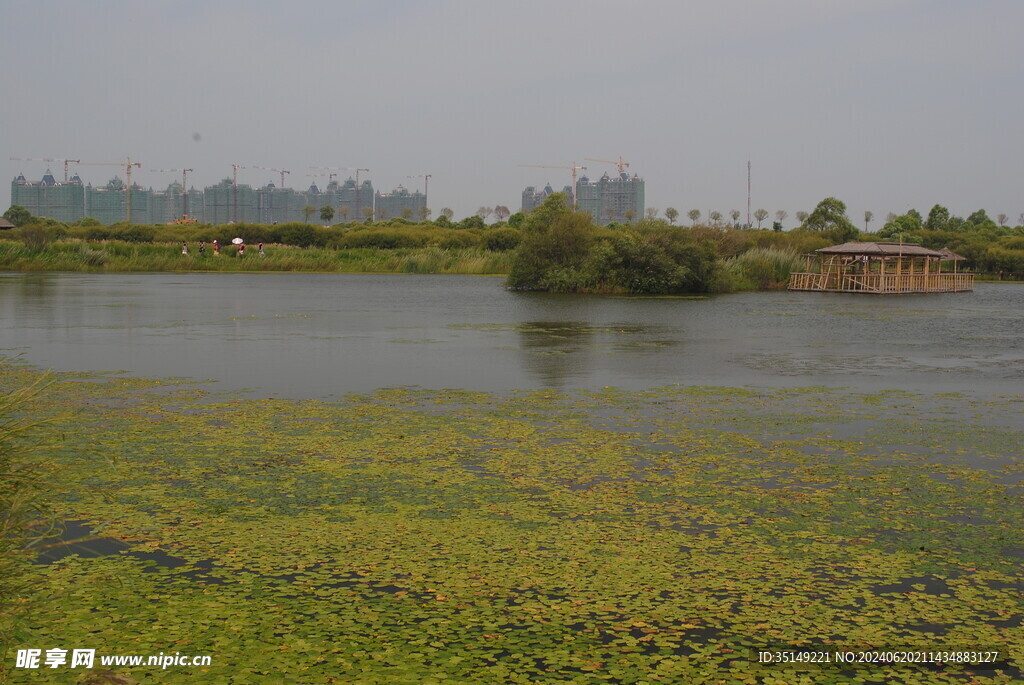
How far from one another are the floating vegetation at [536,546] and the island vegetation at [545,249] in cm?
3588

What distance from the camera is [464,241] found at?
3497 inches

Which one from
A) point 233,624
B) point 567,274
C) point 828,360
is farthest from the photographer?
point 567,274

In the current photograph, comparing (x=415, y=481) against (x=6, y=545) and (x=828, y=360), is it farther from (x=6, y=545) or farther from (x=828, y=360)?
(x=828, y=360)

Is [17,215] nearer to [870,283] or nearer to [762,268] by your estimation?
[762,268]

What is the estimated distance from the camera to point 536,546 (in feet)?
23.6

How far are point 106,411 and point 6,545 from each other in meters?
8.71

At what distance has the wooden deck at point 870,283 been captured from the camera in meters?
58.1

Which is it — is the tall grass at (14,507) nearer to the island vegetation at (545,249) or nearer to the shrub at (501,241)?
the island vegetation at (545,249)

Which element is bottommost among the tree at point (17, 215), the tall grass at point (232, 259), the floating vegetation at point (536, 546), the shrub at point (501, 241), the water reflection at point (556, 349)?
the floating vegetation at point (536, 546)

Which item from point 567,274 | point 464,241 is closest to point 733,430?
point 567,274

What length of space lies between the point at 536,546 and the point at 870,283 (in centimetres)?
5718

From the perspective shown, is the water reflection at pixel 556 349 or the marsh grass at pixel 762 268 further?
the marsh grass at pixel 762 268

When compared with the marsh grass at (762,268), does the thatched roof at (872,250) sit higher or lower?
higher

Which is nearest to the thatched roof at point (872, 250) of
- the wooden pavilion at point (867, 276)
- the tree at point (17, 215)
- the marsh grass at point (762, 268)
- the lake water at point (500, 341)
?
the wooden pavilion at point (867, 276)
